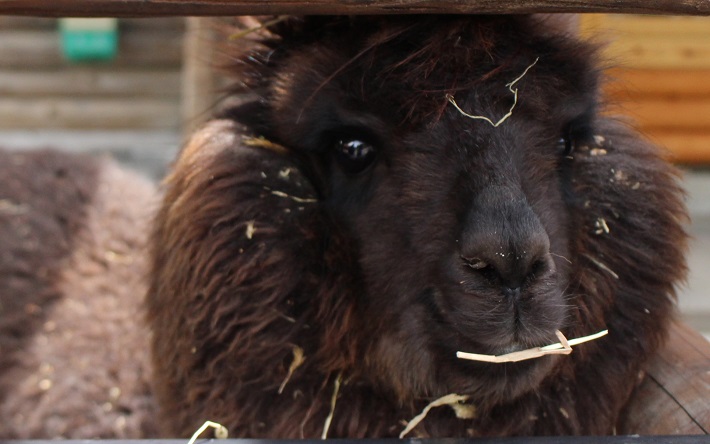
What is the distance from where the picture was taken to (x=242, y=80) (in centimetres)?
286

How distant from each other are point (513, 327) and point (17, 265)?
290cm

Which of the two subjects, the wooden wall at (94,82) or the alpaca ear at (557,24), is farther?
the wooden wall at (94,82)

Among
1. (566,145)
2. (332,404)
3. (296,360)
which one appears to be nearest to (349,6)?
(566,145)

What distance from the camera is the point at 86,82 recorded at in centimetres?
1029

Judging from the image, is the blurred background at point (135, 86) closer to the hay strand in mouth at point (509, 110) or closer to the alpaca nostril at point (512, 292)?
the hay strand in mouth at point (509, 110)

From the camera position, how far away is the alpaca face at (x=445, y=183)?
6.95 ft

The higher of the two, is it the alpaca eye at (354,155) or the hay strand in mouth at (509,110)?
the hay strand in mouth at (509,110)

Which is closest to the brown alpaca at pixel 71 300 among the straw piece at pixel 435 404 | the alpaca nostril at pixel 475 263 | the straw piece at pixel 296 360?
the straw piece at pixel 296 360

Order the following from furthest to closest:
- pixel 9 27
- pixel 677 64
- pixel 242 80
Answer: pixel 9 27 < pixel 677 64 < pixel 242 80

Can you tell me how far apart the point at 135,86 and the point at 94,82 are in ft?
1.67

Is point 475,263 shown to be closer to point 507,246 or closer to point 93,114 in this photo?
point 507,246

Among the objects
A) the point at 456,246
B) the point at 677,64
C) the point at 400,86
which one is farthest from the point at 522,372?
the point at 677,64

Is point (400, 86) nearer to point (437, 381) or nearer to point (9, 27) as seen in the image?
point (437, 381)

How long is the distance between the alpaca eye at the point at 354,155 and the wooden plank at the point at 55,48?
814 cm
